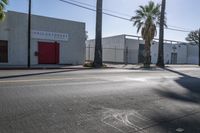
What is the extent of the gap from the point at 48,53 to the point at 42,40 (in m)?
1.65

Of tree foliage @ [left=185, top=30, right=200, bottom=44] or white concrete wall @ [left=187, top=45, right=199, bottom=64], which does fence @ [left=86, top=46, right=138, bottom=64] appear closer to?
white concrete wall @ [left=187, top=45, right=199, bottom=64]

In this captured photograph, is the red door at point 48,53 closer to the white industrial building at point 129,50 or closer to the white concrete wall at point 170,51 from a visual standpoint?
the white industrial building at point 129,50

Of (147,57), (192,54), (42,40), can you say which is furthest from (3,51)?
(192,54)

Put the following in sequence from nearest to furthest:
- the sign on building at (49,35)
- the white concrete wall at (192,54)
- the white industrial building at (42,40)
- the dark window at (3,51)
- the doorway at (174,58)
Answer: the dark window at (3,51)
the white industrial building at (42,40)
the sign on building at (49,35)
the doorway at (174,58)
the white concrete wall at (192,54)

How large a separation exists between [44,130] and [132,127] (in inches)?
68.2

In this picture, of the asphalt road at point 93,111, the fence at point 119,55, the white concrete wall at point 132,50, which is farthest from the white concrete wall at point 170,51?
the asphalt road at point 93,111

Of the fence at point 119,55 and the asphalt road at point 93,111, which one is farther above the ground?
the fence at point 119,55

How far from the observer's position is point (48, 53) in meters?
28.8

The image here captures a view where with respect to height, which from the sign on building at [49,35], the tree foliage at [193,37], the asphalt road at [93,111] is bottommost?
the asphalt road at [93,111]

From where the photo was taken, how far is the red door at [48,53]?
92.4 feet

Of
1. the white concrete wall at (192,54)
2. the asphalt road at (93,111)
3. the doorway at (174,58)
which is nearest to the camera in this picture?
the asphalt road at (93,111)

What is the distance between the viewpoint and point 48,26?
28.4 m

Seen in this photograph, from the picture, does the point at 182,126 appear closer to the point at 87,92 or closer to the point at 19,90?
the point at 87,92

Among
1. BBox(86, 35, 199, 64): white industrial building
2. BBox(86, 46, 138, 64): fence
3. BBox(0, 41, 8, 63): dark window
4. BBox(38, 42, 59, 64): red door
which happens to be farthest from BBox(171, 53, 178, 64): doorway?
BBox(0, 41, 8, 63): dark window
